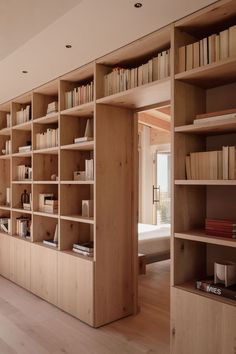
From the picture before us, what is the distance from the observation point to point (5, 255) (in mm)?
4379

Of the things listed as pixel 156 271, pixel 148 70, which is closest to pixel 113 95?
pixel 148 70

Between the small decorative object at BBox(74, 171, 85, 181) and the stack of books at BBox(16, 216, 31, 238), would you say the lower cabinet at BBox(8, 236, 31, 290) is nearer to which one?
the stack of books at BBox(16, 216, 31, 238)

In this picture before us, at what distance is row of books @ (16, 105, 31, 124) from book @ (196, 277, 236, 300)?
2.91 metres

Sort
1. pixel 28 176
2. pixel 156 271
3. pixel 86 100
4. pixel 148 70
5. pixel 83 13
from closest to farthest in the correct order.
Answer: pixel 83 13, pixel 148 70, pixel 86 100, pixel 28 176, pixel 156 271

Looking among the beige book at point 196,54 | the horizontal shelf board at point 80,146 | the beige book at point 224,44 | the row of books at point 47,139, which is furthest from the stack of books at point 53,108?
the beige book at point 224,44

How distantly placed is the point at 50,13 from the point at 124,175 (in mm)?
1562

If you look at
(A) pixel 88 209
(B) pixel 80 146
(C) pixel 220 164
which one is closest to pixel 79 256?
(A) pixel 88 209

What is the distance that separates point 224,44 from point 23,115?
2.87m

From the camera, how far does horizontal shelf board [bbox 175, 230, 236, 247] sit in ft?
6.20

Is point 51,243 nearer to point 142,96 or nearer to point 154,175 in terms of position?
point 142,96

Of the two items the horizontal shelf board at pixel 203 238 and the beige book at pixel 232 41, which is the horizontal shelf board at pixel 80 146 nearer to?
the horizontal shelf board at pixel 203 238

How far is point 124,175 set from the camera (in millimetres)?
3143

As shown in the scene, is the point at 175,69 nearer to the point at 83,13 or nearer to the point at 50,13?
the point at 83,13

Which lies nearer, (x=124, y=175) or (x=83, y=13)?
(x=83, y=13)
